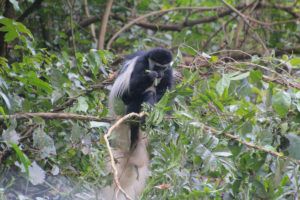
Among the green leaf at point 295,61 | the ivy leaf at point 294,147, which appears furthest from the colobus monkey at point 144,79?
the ivy leaf at point 294,147

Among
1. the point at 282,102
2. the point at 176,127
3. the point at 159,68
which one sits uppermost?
the point at 282,102

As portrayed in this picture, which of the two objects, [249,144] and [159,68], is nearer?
[249,144]

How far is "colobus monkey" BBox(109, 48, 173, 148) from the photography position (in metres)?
2.97

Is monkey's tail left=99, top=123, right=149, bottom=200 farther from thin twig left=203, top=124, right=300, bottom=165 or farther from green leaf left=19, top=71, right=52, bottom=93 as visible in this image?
thin twig left=203, top=124, right=300, bottom=165

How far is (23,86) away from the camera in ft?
8.83

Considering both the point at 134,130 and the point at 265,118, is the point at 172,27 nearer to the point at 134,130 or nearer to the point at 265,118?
the point at 134,130

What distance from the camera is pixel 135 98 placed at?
10.1ft

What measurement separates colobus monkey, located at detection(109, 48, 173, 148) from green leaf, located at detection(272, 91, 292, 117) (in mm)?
1063

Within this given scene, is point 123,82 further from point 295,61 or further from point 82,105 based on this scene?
point 295,61

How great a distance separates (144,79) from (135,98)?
11cm

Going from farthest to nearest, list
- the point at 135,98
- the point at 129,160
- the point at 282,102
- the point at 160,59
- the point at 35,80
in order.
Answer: the point at 135,98, the point at 160,59, the point at 129,160, the point at 35,80, the point at 282,102

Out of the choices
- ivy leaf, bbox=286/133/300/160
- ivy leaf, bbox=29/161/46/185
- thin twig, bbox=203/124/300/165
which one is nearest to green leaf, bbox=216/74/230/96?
thin twig, bbox=203/124/300/165

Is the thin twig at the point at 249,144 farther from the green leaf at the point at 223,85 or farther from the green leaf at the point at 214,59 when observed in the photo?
the green leaf at the point at 214,59

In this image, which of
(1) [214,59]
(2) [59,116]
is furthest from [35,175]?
(1) [214,59]
